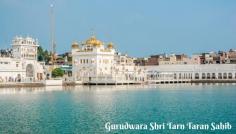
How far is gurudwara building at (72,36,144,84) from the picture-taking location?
65.6 m

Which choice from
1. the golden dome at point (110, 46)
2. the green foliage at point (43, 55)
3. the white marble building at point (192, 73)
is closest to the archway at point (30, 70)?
the golden dome at point (110, 46)

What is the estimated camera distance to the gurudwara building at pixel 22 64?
193 feet

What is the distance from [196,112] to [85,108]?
6105 millimetres

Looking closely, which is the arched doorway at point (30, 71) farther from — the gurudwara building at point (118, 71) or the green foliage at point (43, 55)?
the green foliage at point (43, 55)

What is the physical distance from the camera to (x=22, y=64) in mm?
61156

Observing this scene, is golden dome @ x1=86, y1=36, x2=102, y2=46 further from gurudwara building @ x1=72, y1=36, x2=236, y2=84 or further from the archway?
the archway

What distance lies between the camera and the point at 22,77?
6047 centimetres

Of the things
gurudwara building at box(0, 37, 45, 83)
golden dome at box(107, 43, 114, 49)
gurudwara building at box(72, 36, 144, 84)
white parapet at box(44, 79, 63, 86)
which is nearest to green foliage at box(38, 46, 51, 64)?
gurudwara building at box(0, 37, 45, 83)

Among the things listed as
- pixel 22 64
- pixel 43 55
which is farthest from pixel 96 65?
pixel 43 55

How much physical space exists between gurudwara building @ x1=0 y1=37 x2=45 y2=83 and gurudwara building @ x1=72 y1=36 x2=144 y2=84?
503cm

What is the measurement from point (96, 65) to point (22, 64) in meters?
9.99

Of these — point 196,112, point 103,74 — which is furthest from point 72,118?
point 103,74

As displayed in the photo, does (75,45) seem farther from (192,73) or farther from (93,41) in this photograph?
(192,73)

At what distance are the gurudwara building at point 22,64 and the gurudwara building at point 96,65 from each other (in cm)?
503
